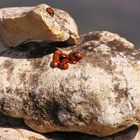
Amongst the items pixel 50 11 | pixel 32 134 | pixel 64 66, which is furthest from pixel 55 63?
pixel 32 134

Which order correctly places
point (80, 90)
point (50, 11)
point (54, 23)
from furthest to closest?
point (54, 23)
point (50, 11)
point (80, 90)

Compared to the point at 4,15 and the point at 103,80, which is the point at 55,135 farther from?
the point at 4,15

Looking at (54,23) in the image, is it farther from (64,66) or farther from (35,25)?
(64,66)

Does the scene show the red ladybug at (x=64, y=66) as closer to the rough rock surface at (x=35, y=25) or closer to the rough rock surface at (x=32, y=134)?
the rough rock surface at (x=35, y=25)

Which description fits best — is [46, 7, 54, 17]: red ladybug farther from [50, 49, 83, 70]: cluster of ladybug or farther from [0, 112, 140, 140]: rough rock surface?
[0, 112, 140, 140]: rough rock surface

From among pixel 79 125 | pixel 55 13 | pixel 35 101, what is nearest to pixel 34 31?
pixel 55 13

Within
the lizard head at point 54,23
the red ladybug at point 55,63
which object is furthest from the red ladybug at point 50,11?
the red ladybug at point 55,63
